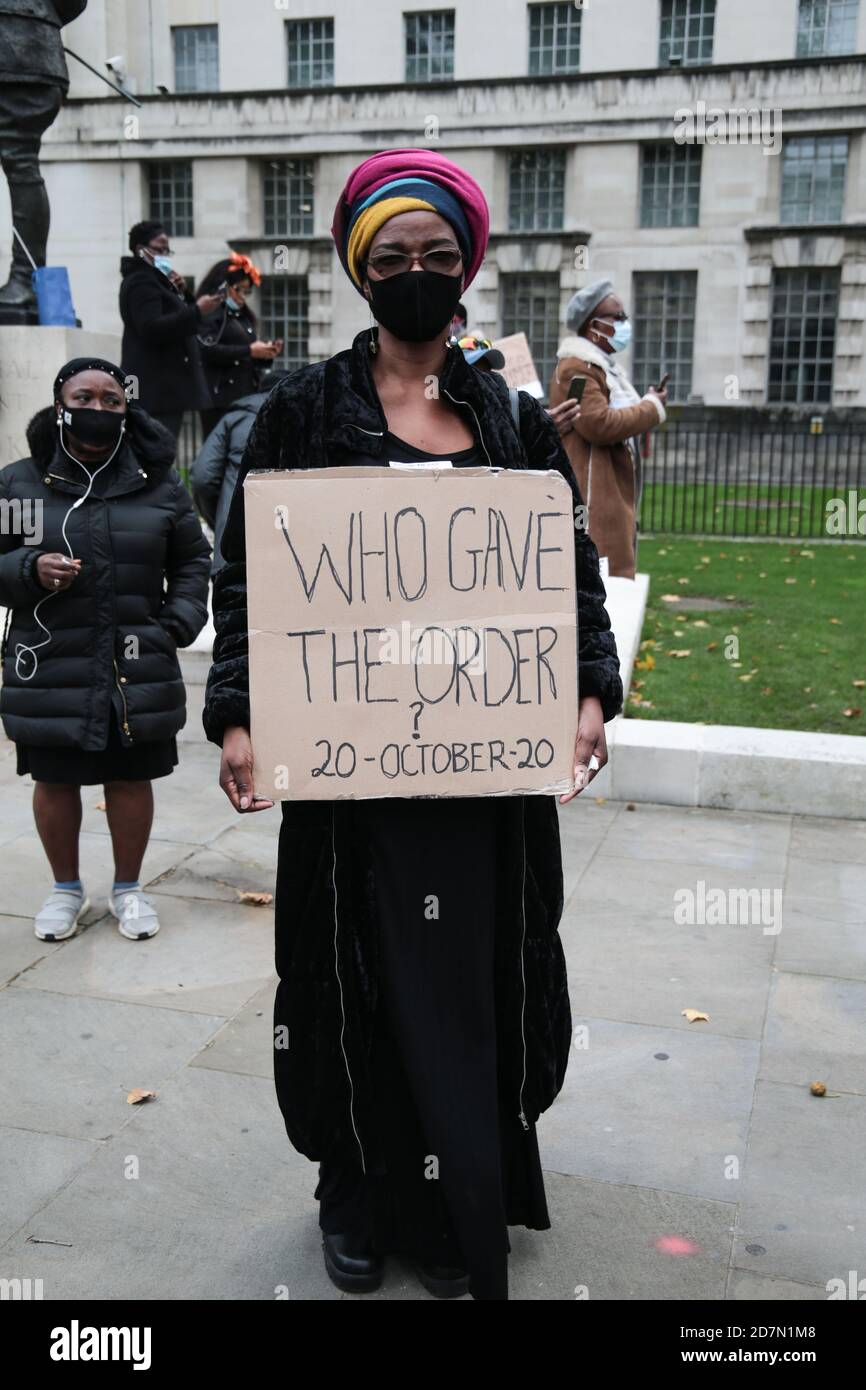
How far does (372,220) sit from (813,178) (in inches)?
1282

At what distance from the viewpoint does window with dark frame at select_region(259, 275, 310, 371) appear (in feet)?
116

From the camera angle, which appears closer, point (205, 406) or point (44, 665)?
point (44, 665)

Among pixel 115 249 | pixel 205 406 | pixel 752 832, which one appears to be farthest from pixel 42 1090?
pixel 115 249

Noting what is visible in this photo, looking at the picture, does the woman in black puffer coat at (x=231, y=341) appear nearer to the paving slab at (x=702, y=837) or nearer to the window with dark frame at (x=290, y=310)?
the paving slab at (x=702, y=837)

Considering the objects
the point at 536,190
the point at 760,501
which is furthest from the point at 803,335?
the point at 760,501

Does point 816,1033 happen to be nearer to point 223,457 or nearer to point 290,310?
point 223,457

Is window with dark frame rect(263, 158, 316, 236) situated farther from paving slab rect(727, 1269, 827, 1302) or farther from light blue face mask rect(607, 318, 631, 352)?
paving slab rect(727, 1269, 827, 1302)

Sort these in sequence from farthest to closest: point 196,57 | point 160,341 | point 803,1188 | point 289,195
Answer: point 196,57 → point 289,195 → point 160,341 → point 803,1188

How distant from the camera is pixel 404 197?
2494 millimetres

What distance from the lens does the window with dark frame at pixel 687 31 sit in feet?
106

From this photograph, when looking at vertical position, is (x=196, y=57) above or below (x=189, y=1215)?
above

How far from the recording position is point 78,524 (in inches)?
175

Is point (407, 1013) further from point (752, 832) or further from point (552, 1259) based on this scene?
point (752, 832)
